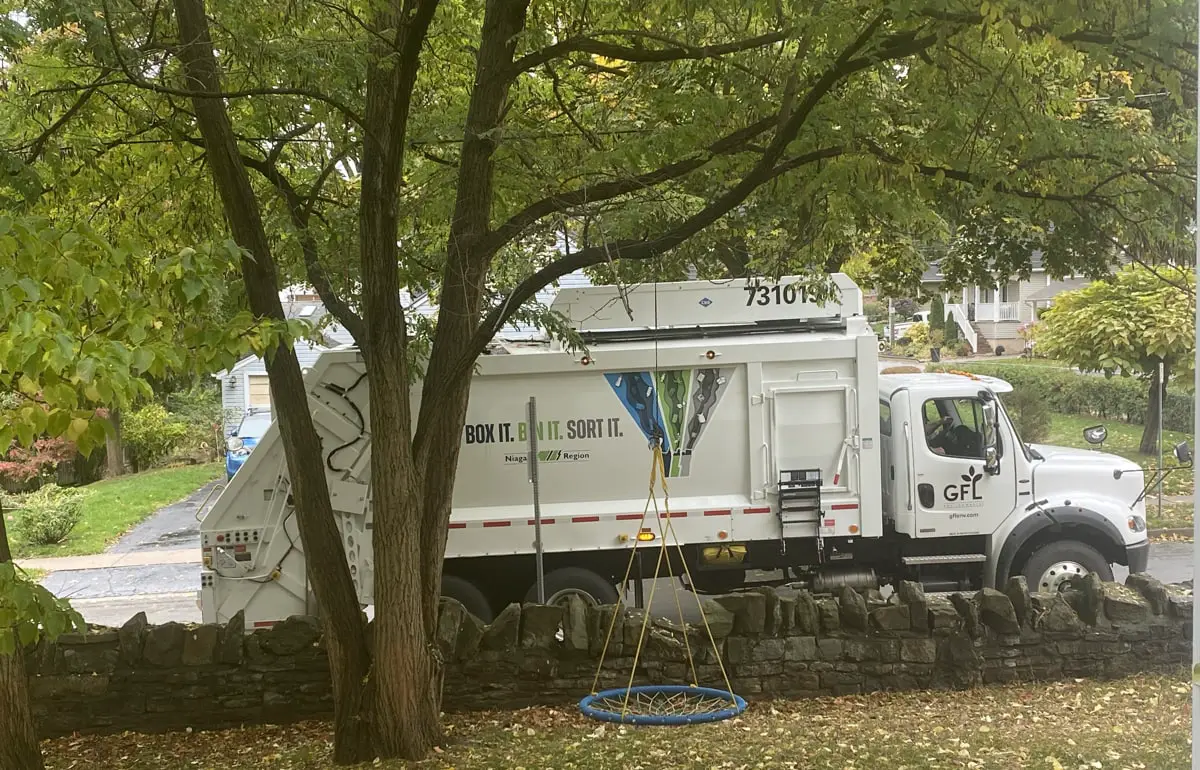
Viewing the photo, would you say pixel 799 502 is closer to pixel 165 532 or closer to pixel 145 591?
pixel 145 591

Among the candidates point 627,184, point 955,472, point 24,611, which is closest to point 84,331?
point 24,611

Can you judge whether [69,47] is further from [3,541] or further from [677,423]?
[677,423]

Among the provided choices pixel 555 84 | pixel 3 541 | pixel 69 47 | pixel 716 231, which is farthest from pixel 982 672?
pixel 69 47

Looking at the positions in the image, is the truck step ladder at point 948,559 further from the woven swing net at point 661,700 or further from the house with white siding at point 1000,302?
the house with white siding at point 1000,302

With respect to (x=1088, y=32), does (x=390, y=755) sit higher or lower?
lower

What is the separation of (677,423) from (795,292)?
1.44 m

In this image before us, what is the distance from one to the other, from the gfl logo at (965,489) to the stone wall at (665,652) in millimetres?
1402

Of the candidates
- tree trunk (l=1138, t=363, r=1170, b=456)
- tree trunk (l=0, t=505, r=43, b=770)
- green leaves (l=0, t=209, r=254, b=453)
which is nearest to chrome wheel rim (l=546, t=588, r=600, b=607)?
tree trunk (l=0, t=505, r=43, b=770)

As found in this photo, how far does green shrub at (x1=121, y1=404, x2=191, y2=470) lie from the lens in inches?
695

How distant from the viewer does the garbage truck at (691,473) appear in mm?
7887

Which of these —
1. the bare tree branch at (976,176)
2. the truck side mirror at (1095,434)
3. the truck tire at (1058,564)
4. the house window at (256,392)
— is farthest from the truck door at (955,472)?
the house window at (256,392)

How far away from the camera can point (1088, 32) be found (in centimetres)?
472

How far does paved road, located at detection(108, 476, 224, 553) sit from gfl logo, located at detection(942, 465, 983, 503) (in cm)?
973

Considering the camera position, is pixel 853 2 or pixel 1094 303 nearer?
pixel 853 2
